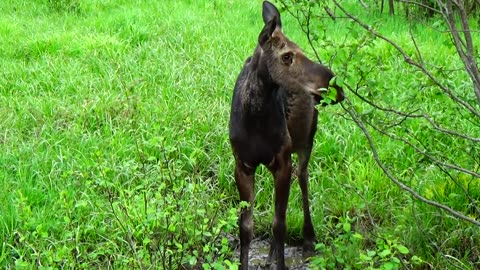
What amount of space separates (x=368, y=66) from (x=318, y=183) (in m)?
1.85

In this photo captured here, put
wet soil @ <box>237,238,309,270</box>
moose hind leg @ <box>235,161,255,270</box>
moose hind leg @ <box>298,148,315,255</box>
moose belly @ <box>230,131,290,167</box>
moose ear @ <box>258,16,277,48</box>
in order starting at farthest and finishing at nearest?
1. moose hind leg @ <box>298,148,315,255</box>
2. wet soil @ <box>237,238,309,270</box>
3. moose hind leg @ <box>235,161,255,270</box>
4. moose belly @ <box>230,131,290,167</box>
5. moose ear @ <box>258,16,277,48</box>

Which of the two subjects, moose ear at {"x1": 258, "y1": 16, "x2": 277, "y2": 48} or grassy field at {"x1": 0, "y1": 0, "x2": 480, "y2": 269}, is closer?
moose ear at {"x1": 258, "y1": 16, "x2": 277, "y2": 48}

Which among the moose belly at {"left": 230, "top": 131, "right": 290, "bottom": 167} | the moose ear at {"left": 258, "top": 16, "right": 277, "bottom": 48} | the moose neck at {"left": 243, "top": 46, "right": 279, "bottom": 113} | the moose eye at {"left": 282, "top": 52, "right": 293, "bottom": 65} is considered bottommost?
the moose belly at {"left": 230, "top": 131, "right": 290, "bottom": 167}

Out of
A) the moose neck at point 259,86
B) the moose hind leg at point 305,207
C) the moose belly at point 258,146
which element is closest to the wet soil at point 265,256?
the moose hind leg at point 305,207

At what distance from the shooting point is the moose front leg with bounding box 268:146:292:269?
418cm

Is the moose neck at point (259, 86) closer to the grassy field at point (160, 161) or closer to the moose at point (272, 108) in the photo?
the moose at point (272, 108)

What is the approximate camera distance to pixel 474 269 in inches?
160

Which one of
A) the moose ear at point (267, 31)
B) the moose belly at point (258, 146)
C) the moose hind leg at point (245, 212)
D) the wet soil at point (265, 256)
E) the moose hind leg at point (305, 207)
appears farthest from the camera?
the moose hind leg at point (305, 207)

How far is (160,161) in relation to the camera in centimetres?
429

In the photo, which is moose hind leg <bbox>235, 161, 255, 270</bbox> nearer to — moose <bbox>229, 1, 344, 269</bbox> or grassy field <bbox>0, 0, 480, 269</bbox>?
moose <bbox>229, 1, 344, 269</bbox>

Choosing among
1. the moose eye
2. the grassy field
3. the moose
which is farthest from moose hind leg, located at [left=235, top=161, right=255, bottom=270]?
the moose eye

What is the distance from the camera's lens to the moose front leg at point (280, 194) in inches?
165

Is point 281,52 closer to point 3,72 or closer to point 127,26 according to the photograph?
point 3,72

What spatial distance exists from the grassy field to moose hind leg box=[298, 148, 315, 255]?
12 cm
